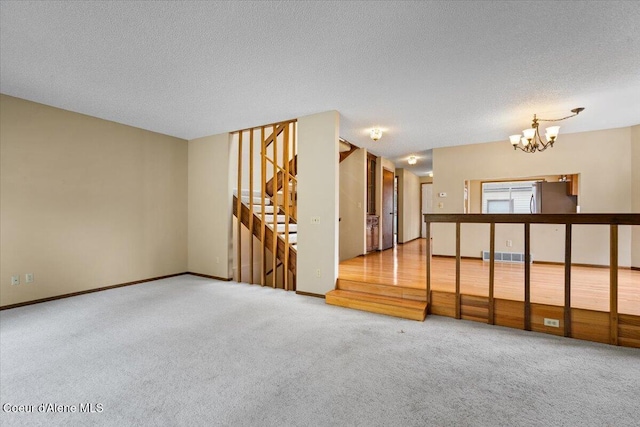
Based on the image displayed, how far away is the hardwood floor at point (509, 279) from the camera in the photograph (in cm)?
323

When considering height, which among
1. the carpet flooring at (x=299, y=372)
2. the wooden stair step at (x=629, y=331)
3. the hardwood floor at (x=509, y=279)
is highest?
the hardwood floor at (x=509, y=279)

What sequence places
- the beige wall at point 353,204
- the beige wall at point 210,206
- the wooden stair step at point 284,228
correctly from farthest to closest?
1. the beige wall at point 353,204
2. the beige wall at point 210,206
3. the wooden stair step at point 284,228

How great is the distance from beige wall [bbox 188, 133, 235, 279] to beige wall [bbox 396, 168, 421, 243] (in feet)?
18.7

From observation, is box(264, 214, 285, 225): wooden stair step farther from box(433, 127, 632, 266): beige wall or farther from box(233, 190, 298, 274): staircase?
box(433, 127, 632, 266): beige wall

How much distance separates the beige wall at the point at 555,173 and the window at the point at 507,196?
49 cm

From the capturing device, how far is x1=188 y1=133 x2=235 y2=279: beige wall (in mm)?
5273

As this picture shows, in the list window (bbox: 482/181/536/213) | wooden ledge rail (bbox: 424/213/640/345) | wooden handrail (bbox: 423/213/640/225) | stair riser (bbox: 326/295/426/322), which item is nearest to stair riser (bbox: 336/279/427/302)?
wooden ledge rail (bbox: 424/213/640/345)

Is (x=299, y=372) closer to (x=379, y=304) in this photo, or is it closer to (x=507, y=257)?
(x=379, y=304)

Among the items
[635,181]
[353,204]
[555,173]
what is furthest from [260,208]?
[635,181]

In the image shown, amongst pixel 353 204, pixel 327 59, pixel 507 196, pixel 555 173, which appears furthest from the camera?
pixel 353 204

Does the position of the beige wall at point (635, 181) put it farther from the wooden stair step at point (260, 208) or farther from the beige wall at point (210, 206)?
the beige wall at point (210, 206)

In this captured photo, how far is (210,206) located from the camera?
5480 millimetres

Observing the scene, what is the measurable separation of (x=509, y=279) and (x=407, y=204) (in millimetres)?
5373

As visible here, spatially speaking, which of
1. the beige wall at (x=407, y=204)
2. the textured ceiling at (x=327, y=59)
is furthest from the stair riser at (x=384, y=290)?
the beige wall at (x=407, y=204)
